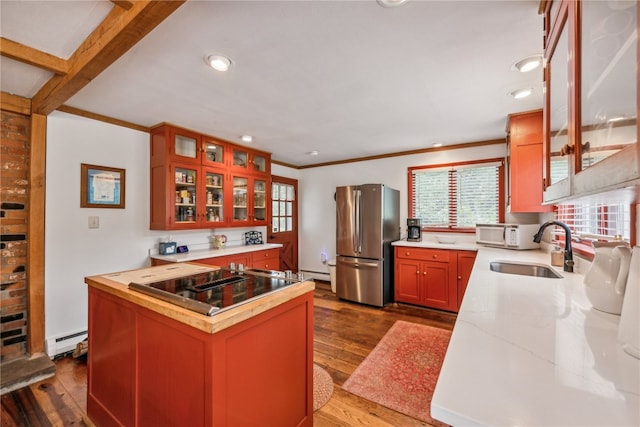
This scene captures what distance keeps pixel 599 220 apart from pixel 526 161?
1098 mm

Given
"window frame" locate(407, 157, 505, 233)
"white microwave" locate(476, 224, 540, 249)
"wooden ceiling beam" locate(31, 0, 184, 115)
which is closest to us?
"wooden ceiling beam" locate(31, 0, 184, 115)

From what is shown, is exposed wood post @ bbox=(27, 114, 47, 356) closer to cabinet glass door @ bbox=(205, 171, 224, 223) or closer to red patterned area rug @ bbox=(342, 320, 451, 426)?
cabinet glass door @ bbox=(205, 171, 224, 223)

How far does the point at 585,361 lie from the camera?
742 millimetres

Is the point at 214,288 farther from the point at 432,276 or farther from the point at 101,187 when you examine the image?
the point at 432,276

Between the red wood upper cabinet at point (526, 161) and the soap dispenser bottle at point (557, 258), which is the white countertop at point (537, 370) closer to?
the soap dispenser bottle at point (557, 258)

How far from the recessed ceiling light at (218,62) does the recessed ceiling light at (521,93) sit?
7.48 feet

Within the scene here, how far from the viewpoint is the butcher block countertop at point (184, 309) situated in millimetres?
1073

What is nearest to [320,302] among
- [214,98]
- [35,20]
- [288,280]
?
[288,280]

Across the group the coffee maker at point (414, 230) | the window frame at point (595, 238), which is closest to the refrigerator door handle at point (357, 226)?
the coffee maker at point (414, 230)

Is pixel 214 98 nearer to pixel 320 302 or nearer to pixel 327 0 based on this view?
pixel 327 0

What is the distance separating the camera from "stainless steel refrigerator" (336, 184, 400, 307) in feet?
12.6

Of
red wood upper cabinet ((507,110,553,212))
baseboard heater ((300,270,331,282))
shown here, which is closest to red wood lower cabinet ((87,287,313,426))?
red wood upper cabinet ((507,110,553,212))

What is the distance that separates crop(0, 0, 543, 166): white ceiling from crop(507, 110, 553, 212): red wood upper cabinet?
7.0 inches

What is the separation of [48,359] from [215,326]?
255 centimetres
